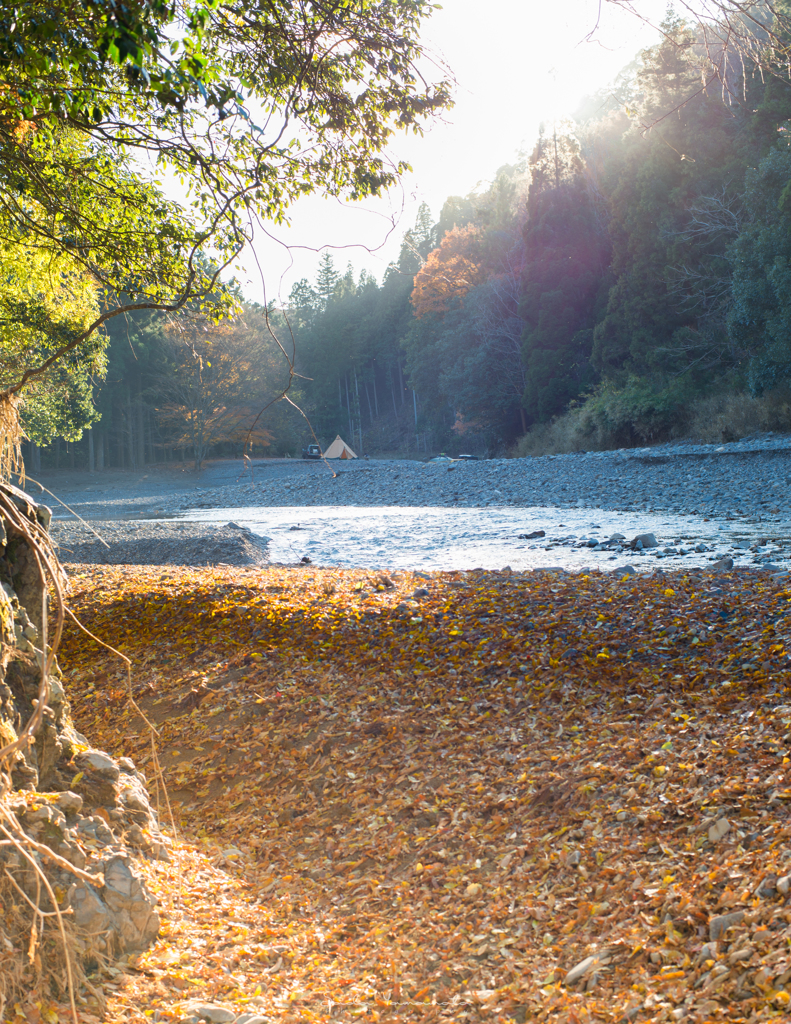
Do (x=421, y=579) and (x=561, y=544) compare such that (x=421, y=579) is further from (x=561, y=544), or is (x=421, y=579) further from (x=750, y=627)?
(x=561, y=544)

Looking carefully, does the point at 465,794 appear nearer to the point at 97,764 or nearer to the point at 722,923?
the point at 722,923

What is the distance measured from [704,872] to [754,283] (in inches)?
943

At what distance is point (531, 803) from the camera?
3602mm

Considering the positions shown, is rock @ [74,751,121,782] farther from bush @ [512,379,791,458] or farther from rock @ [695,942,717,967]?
bush @ [512,379,791,458]

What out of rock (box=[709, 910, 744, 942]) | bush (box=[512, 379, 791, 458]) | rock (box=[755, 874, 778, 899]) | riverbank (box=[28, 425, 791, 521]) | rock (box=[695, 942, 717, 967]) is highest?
bush (box=[512, 379, 791, 458])

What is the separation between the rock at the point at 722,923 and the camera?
2.33m

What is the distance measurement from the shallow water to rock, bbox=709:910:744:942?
7264 millimetres

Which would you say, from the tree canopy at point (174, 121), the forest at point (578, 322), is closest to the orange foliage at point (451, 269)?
the forest at point (578, 322)

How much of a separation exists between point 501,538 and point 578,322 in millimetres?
24788

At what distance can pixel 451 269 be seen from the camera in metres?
42.7

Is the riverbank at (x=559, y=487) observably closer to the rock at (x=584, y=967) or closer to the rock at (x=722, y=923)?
the rock at (x=584, y=967)

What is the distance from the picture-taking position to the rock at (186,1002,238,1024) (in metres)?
2.28

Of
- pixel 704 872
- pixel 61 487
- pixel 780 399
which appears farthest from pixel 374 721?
pixel 61 487

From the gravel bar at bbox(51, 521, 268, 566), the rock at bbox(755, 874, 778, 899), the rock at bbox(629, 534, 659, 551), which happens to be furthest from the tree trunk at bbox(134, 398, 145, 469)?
the rock at bbox(755, 874, 778, 899)
